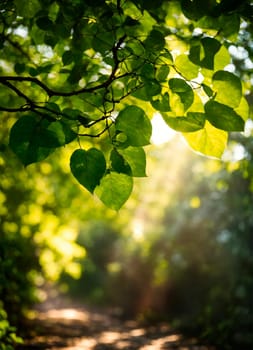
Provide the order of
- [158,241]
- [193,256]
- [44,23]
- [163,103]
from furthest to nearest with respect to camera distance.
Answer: [158,241]
[193,256]
[44,23]
[163,103]

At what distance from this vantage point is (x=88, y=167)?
3.07 feet

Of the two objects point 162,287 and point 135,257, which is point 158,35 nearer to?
point 162,287

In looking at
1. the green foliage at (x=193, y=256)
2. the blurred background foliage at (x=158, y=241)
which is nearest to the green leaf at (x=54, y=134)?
the blurred background foliage at (x=158, y=241)

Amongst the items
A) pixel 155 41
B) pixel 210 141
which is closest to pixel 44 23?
pixel 155 41

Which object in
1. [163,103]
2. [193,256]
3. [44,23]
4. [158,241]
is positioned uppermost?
[158,241]

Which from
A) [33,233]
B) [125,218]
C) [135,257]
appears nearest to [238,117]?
[33,233]

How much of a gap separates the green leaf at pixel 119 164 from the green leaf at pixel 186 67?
1.09 feet

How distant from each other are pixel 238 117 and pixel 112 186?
41 centimetres

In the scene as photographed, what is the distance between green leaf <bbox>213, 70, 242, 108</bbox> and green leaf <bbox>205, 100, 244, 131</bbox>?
2 centimetres

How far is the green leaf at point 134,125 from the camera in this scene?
3.11ft

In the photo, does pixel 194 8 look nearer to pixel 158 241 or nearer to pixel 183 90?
pixel 183 90

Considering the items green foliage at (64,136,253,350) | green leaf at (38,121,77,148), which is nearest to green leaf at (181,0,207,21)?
green leaf at (38,121,77,148)

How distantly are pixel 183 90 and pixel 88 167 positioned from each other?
38 centimetres

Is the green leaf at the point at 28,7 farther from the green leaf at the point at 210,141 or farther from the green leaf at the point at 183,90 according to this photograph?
the green leaf at the point at 210,141
